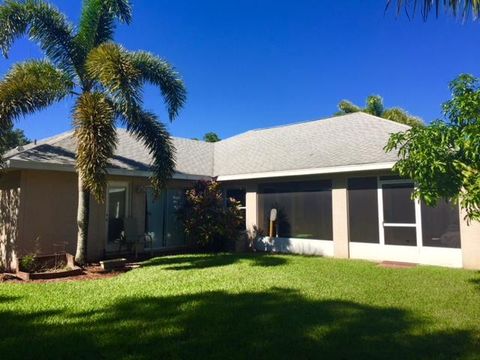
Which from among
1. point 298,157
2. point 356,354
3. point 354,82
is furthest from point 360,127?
Answer: point 356,354

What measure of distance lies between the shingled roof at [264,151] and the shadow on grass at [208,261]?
3.28 meters

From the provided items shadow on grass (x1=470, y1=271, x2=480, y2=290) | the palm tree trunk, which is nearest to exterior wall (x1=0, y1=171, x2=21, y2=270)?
the palm tree trunk

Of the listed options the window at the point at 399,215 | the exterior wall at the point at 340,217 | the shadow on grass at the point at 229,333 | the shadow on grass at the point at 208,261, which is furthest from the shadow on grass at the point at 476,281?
the shadow on grass at the point at 208,261

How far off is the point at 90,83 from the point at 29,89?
5.64ft

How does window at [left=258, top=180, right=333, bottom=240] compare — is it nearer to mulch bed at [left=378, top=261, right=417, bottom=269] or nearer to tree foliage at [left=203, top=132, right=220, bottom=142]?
mulch bed at [left=378, top=261, right=417, bottom=269]

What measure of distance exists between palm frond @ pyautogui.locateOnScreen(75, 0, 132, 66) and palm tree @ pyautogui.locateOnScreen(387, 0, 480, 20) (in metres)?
10.0

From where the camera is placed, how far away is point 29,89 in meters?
9.91

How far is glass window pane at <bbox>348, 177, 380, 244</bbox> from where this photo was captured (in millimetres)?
12312

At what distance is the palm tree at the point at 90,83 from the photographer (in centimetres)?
938

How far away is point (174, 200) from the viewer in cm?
1553

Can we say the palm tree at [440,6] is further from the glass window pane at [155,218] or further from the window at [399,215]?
the glass window pane at [155,218]

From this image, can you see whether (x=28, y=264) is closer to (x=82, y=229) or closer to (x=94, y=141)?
(x=82, y=229)

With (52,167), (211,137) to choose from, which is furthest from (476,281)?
(211,137)

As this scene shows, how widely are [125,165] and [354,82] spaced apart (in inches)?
537
